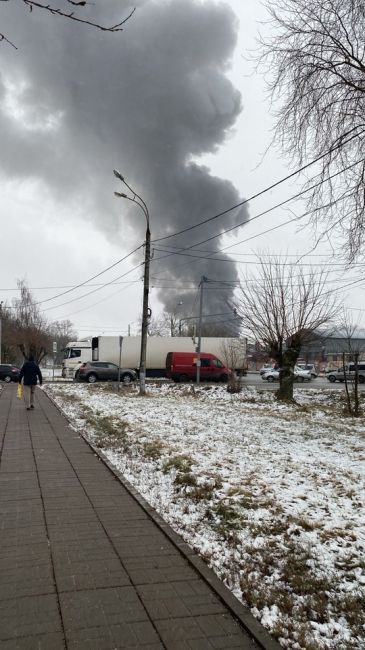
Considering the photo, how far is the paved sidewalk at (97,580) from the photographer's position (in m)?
2.86

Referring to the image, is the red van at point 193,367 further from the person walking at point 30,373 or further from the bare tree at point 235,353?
the person walking at point 30,373

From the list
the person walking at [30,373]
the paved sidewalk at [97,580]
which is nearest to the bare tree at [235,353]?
the person walking at [30,373]

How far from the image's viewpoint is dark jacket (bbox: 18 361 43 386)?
44.8 feet

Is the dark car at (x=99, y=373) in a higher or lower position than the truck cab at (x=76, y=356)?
lower

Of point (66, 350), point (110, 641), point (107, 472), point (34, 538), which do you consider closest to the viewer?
point (110, 641)

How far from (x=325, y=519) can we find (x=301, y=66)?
299 inches

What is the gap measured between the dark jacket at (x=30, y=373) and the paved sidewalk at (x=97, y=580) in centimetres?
774

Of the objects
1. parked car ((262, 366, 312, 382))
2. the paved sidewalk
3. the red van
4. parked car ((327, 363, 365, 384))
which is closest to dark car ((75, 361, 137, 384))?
the red van

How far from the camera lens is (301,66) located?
29.2 feet

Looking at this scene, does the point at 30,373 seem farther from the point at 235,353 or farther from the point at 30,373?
the point at 235,353

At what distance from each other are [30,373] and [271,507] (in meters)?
9.92

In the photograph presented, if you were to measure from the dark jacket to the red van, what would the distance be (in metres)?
23.0

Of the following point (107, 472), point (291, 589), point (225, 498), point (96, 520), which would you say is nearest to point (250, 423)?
point (107, 472)

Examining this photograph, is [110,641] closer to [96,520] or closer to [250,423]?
[96,520]
